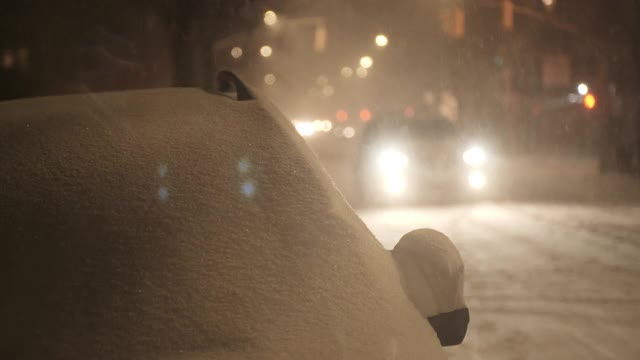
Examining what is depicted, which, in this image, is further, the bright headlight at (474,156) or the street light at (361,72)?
the street light at (361,72)

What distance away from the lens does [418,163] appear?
47.4ft

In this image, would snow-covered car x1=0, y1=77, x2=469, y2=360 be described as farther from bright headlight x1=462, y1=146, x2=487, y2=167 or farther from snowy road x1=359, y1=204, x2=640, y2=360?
bright headlight x1=462, y1=146, x2=487, y2=167

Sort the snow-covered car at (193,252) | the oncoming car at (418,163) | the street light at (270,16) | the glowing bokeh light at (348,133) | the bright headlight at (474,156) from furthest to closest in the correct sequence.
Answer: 1. the glowing bokeh light at (348,133)
2. the street light at (270,16)
3. the bright headlight at (474,156)
4. the oncoming car at (418,163)
5. the snow-covered car at (193,252)

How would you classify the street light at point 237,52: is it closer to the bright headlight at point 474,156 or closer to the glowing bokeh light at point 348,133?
the glowing bokeh light at point 348,133

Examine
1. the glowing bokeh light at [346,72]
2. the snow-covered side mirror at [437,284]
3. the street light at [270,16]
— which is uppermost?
the glowing bokeh light at [346,72]

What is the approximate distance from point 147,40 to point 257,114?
48.8ft

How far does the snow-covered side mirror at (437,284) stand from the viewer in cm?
307

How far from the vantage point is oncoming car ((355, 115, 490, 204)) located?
47.4 feet

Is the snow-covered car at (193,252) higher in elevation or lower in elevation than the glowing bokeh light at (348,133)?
lower

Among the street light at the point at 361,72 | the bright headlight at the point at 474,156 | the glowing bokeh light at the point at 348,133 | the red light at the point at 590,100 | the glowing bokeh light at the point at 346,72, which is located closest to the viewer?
the bright headlight at the point at 474,156

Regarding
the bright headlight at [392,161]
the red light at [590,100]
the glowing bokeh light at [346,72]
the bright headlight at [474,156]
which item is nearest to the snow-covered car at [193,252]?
the bright headlight at [392,161]

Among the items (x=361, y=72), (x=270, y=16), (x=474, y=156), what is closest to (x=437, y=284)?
(x=474, y=156)

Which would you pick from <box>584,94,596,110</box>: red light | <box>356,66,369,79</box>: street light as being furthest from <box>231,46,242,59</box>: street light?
<box>356,66,369,79</box>: street light

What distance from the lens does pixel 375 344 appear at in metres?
2.47
